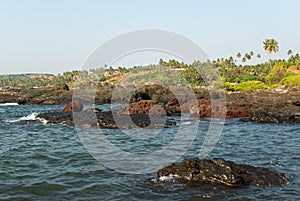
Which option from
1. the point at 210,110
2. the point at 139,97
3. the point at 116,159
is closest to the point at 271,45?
the point at 139,97

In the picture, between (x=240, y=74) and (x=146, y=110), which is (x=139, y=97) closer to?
(x=146, y=110)

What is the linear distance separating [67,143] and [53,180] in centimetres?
667

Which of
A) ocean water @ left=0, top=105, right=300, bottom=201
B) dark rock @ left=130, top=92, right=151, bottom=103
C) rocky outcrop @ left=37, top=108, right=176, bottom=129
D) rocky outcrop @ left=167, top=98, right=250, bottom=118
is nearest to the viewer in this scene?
ocean water @ left=0, top=105, right=300, bottom=201

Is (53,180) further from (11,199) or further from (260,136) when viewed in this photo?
(260,136)

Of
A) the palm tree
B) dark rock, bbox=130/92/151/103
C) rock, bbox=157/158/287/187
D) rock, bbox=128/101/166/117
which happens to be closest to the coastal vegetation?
the palm tree

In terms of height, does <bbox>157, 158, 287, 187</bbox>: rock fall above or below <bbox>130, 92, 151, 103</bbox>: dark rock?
below

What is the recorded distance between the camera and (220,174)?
10289 mm

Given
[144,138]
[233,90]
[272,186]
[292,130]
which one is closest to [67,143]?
[144,138]

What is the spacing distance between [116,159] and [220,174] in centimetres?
489

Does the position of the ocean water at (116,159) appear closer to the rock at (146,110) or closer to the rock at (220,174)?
the rock at (220,174)

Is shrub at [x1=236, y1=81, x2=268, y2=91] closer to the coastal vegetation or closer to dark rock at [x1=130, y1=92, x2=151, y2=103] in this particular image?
the coastal vegetation

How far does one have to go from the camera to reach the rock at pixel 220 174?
1010 cm

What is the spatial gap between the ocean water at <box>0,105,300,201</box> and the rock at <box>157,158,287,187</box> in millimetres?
349

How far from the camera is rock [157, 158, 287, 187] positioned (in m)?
10.1
